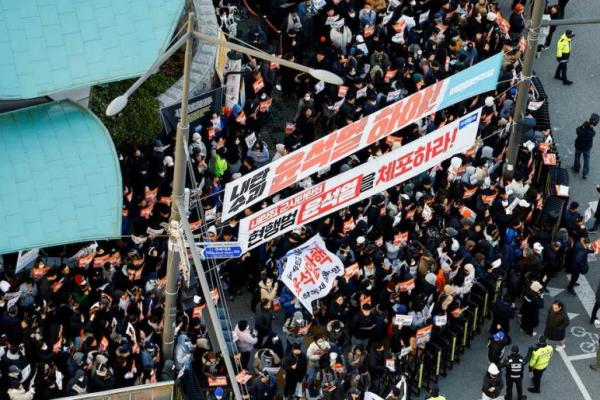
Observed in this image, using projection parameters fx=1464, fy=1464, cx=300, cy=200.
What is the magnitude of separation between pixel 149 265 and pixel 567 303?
9.21 m

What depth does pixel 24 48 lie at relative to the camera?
92.3ft

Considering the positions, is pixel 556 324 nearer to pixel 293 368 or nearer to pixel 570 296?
pixel 570 296

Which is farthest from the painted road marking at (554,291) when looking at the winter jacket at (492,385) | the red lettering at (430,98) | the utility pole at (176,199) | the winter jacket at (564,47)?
the utility pole at (176,199)

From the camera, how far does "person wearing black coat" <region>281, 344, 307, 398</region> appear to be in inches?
1104

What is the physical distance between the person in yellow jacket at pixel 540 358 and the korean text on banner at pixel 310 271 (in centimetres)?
412

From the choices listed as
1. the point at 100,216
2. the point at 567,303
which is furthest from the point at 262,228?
the point at 567,303

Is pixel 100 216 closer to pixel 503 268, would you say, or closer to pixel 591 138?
pixel 503 268

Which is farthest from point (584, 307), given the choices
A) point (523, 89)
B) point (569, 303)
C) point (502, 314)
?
point (523, 89)

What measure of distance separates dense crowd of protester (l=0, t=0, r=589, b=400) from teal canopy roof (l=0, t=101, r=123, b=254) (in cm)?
107

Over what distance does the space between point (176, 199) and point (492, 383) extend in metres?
7.75

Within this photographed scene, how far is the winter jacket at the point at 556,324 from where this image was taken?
29578 millimetres

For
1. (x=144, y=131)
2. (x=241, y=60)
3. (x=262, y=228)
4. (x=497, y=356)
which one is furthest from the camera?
(x=241, y=60)

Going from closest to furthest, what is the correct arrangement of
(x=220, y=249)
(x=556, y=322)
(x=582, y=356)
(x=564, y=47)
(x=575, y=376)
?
1. (x=220, y=249)
2. (x=556, y=322)
3. (x=575, y=376)
4. (x=582, y=356)
5. (x=564, y=47)

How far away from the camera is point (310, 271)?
28906mm
